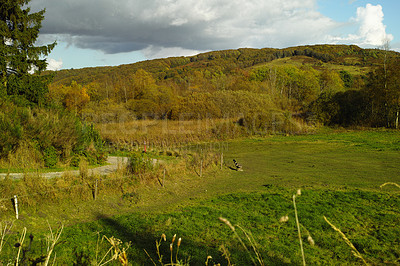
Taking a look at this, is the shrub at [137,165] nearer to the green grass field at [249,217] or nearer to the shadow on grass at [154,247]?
the green grass field at [249,217]

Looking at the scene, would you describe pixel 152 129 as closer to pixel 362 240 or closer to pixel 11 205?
pixel 11 205

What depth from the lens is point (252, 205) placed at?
10281 mm

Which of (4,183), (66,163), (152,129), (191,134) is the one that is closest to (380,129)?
(191,134)

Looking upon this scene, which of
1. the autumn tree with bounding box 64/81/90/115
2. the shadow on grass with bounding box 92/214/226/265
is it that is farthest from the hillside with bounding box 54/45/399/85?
the shadow on grass with bounding box 92/214/226/265

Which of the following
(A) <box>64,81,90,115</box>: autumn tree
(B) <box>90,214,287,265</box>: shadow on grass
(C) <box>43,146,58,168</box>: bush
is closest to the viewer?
(B) <box>90,214,287,265</box>: shadow on grass

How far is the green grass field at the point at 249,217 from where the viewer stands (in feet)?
21.1

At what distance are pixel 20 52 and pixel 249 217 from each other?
17231mm

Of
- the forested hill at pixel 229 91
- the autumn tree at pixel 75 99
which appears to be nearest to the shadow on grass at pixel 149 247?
the forested hill at pixel 229 91

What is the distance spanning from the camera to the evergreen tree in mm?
18078

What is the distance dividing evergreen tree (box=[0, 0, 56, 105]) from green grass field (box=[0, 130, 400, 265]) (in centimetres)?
1150

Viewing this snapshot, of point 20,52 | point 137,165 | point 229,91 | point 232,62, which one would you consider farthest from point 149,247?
point 232,62

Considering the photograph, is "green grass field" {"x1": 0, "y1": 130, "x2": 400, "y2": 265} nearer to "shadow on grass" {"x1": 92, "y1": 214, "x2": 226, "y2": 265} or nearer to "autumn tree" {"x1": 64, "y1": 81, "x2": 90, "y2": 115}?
"shadow on grass" {"x1": 92, "y1": 214, "x2": 226, "y2": 265}

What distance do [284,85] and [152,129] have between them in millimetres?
43806

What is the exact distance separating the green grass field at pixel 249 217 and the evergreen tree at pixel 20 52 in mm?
11504
